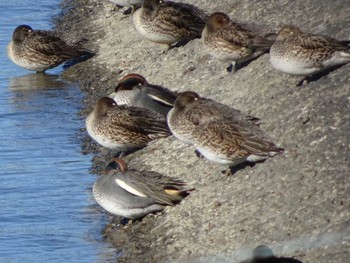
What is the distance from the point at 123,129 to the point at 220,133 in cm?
227

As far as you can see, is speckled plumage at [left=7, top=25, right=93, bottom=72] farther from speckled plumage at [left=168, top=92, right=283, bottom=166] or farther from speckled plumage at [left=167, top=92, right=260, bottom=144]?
speckled plumage at [left=168, top=92, right=283, bottom=166]

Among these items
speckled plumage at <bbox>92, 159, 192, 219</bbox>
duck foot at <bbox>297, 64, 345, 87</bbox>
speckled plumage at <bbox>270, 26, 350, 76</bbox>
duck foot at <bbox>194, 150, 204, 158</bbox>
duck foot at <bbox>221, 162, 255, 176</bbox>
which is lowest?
duck foot at <bbox>194, 150, 204, 158</bbox>

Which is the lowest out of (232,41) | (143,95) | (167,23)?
(167,23)

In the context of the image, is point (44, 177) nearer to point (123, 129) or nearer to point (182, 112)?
point (123, 129)

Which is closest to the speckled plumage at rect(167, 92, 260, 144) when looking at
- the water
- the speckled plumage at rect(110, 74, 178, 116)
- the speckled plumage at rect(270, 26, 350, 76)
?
the speckled plumage at rect(270, 26, 350, 76)

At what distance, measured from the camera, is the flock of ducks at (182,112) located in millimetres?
11195

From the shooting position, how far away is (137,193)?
11.2 m

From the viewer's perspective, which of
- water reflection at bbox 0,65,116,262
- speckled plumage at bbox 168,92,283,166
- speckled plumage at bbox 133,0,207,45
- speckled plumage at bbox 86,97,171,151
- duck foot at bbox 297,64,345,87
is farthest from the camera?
speckled plumage at bbox 133,0,207,45

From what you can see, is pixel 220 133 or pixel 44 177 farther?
pixel 44 177

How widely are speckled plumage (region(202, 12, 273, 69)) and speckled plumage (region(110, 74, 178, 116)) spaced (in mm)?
786

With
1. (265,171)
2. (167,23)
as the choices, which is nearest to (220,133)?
(265,171)

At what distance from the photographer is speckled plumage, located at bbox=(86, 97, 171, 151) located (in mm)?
13273

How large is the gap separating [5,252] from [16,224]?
725mm

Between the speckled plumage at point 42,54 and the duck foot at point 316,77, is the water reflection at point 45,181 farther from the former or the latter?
the duck foot at point 316,77
